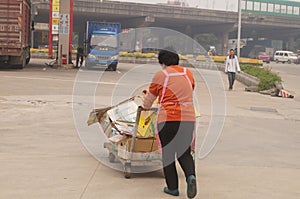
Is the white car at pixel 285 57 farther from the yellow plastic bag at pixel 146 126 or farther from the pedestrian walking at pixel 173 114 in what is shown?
the pedestrian walking at pixel 173 114

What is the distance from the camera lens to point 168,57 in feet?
19.6

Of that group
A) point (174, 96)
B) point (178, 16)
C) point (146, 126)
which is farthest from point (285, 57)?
point (174, 96)

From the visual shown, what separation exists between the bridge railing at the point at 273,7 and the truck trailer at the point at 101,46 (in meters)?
49.7

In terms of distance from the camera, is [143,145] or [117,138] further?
[117,138]

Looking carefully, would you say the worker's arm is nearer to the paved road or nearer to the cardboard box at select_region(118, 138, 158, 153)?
the cardboard box at select_region(118, 138, 158, 153)

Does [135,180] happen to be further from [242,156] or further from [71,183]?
[242,156]

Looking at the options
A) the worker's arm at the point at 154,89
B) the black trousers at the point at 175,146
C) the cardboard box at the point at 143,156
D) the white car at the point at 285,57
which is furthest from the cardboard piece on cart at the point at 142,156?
the white car at the point at 285,57

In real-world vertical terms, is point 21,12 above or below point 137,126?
above

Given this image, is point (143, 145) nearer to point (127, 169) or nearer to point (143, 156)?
point (143, 156)

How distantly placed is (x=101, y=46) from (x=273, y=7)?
2377 inches

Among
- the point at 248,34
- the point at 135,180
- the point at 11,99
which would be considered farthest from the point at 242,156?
the point at 248,34

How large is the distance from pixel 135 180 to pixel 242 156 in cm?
254

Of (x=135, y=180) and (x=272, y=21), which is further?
(x=272, y=21)

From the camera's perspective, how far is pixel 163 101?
5.90m
